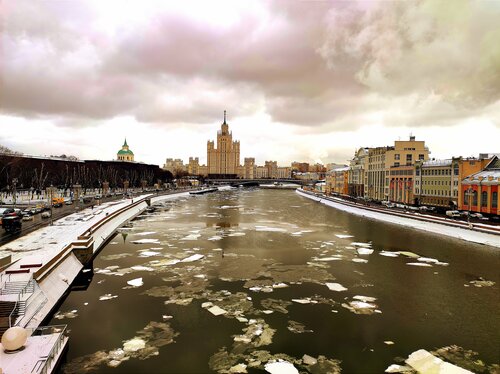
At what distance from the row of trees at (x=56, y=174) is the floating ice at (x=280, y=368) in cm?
5331

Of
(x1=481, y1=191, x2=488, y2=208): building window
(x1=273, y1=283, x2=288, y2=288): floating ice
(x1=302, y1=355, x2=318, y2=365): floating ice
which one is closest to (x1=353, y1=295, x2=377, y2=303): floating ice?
(x1=273, y1=283, x2=288, y2=288): floating ice

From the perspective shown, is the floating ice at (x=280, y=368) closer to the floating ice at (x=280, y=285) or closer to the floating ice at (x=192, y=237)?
the floating ice at (x=280, y=285)

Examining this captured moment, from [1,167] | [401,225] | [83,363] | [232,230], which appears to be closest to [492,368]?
[83,363]

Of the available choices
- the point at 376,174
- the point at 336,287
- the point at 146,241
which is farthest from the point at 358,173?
the point at 336,287

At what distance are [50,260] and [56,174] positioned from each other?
303ft

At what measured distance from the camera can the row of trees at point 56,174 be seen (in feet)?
238

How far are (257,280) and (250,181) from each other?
6837 inches

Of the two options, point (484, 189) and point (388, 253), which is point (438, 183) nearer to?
point (484, 189)

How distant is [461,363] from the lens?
1286 cm

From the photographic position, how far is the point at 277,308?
17.9 m

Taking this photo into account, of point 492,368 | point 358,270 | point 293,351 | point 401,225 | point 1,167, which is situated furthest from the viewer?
point 1,167

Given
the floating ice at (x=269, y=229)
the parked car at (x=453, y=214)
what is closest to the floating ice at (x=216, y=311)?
the floating ice at (x=269, y=229)

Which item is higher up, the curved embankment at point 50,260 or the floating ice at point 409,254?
the curved embankment at point 50,260

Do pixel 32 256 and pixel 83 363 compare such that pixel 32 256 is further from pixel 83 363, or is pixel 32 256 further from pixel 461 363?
pixel 461 363
